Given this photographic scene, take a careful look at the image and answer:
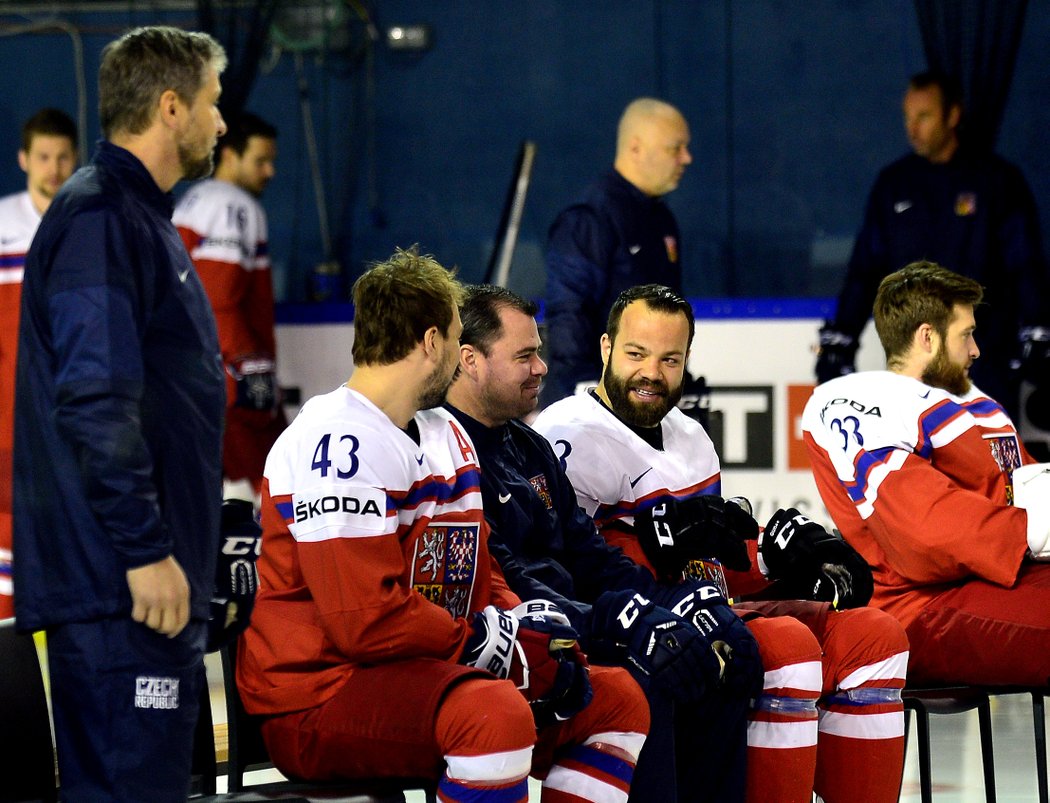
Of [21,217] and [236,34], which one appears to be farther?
[236,34]

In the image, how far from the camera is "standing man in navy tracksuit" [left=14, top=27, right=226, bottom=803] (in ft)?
6.90

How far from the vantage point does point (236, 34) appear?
6.83 m

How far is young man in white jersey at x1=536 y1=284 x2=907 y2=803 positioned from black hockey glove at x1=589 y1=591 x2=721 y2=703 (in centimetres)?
21

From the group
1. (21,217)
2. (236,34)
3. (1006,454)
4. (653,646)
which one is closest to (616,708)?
(653,646)

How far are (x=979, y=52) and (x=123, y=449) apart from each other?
500cm

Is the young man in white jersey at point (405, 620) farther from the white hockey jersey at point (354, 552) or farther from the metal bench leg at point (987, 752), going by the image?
the metal bench leg at point (987, 752)

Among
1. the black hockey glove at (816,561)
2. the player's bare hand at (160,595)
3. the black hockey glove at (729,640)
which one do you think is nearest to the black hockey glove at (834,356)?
the black hockey glove at (816,561)

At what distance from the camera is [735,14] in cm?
721

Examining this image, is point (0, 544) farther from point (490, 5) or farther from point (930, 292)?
point (490, 5)

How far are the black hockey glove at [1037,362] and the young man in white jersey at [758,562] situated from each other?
98.4 inches

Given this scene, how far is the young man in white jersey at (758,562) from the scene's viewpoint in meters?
2.88

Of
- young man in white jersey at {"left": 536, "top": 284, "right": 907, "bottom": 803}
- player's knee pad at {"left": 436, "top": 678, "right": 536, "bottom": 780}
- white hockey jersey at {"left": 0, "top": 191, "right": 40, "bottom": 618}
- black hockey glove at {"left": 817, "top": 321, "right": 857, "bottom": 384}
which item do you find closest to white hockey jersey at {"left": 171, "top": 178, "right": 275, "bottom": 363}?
white hockey jersey at {"left": 0, "top": 191, "right": 40, "bottom": 618}

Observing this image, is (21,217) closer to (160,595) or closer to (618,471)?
(618,471)

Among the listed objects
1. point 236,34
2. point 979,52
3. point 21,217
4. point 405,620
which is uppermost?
point 236,34
